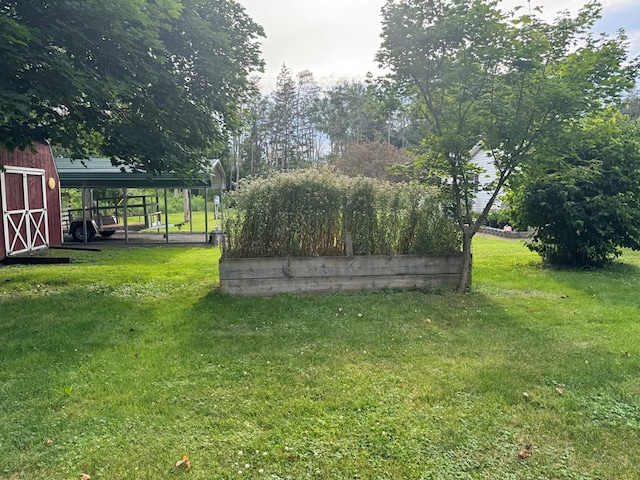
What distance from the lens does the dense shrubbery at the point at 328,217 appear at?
242 inches

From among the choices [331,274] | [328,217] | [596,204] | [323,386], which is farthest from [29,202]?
[596,204]

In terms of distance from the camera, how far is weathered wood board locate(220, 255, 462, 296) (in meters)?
6.00

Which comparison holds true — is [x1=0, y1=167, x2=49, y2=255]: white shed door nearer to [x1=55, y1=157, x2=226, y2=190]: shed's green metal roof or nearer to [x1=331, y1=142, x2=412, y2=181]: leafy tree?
[x1=55, y1=157, x2=226, y2=190]: shed's green metal roof

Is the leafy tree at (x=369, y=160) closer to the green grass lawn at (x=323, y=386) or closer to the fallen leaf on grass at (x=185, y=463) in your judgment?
the green grass lawn at (x=323, y=386)

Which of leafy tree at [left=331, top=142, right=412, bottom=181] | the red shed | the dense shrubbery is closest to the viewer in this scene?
the dense shrubbery

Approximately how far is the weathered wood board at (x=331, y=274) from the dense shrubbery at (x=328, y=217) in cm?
19

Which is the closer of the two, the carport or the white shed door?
the white shed door

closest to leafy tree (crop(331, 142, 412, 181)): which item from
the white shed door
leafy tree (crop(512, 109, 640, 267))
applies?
the white shed door

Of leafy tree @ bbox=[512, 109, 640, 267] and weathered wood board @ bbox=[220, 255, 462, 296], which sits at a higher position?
leafy tree @ bbox=[512, 109, 640, 267]

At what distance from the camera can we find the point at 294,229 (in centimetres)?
615

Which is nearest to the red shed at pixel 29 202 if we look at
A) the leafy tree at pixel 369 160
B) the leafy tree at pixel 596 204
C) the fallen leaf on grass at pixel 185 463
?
the fallen leaf on grass at pixel 185 463

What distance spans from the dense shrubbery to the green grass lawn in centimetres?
82

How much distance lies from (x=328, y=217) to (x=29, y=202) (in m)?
9.53

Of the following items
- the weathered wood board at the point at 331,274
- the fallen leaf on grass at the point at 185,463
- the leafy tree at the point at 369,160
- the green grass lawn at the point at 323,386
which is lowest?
the fallen leaf on grass at the point at 185,463
